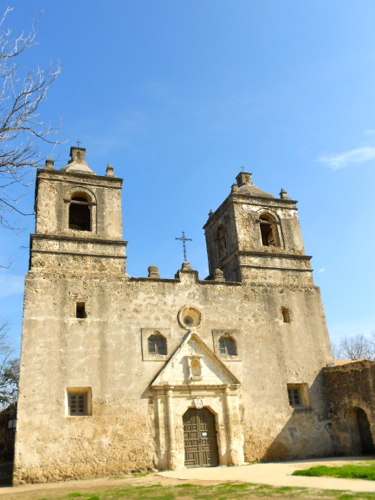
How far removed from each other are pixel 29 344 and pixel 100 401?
302 centimetres

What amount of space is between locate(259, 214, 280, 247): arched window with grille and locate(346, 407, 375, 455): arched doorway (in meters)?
7.70

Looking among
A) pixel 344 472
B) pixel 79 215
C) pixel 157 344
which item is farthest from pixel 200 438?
pixel 79 215

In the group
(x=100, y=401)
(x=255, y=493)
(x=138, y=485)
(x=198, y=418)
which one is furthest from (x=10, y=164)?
(x=198, y=418)

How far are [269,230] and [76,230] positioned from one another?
31.0 ft

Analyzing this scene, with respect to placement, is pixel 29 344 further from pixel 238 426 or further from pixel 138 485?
pixel 238 426

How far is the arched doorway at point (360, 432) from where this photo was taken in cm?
1691

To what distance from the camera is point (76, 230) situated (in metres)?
17.7

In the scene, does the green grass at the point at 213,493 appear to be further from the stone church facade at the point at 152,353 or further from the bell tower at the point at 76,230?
the bell tower at the point at 76,230

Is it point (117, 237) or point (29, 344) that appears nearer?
point (29, 344)

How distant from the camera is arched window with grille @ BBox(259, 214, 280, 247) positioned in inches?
821

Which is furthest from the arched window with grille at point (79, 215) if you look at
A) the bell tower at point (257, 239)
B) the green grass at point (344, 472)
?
the green grass at point (344, 472)

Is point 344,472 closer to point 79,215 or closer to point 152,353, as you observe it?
point 152,353

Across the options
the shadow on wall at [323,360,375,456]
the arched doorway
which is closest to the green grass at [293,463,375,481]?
the shadow on wall at [323,360,375,456]

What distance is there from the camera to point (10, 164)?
22.9ft
